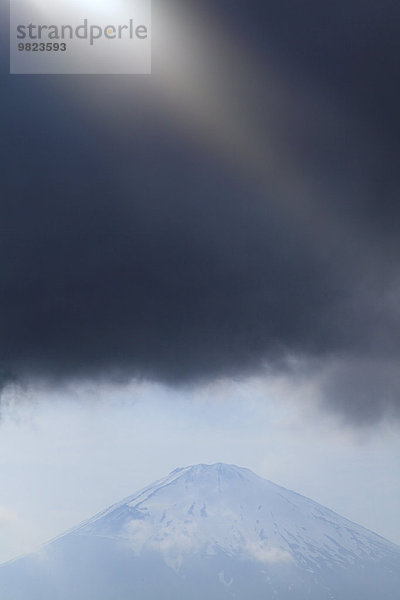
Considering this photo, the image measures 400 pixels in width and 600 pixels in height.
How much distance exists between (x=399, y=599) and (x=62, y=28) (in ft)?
645

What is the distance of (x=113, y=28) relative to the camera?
26.9 m

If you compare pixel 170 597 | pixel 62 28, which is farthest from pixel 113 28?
pixel 170 597

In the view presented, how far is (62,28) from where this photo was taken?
27.1 m

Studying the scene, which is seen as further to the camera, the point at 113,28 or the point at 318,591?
the point at 318,591

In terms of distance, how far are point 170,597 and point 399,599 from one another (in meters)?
54.4

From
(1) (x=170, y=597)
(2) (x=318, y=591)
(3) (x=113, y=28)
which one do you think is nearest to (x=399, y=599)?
(2) (x=318, y=591)

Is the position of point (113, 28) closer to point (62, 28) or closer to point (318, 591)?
point (62, 28)

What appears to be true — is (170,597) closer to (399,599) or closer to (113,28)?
(399,599)

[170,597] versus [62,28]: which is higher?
[62,28]

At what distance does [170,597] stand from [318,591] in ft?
116

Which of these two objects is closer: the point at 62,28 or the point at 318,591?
the point at 62,28

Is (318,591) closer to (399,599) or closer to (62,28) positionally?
(399,599)

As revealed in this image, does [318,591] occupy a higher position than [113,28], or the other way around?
[113,28]

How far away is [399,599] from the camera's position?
199 meters
